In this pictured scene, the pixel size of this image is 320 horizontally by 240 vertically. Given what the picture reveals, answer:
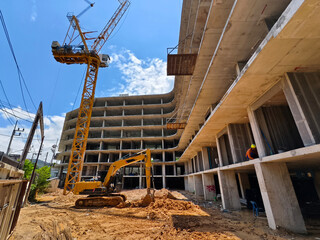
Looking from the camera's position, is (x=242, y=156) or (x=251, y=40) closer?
(x=251, y=40)

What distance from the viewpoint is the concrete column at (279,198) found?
211 inches

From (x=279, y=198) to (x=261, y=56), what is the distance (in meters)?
5.36

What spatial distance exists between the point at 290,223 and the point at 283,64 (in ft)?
18.6

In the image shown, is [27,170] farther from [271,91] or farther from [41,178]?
[271,91]

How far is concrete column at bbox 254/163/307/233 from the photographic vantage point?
5.35 m

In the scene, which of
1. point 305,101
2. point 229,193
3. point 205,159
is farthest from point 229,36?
point 205,159

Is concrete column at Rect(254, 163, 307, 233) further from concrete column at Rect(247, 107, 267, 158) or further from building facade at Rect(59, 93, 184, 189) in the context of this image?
building facade at Rect(59, 93, 184, 189)

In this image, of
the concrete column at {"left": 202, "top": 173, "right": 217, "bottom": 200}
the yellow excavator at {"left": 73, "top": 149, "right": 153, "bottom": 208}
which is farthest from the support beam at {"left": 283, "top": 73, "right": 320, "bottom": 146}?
the concrete column at {"left": 202, "top": 173, "right": 217, "bottom": 200}

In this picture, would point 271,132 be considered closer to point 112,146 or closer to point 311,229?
point 311,229

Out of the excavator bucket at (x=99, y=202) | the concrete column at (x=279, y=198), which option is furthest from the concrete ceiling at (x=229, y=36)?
the excavator bucket at (x=99, y=202)

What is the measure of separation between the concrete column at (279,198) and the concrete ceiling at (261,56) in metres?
3.25

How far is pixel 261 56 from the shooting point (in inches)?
175

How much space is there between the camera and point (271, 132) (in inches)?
275

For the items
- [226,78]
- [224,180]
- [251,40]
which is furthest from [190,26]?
[224,180]
